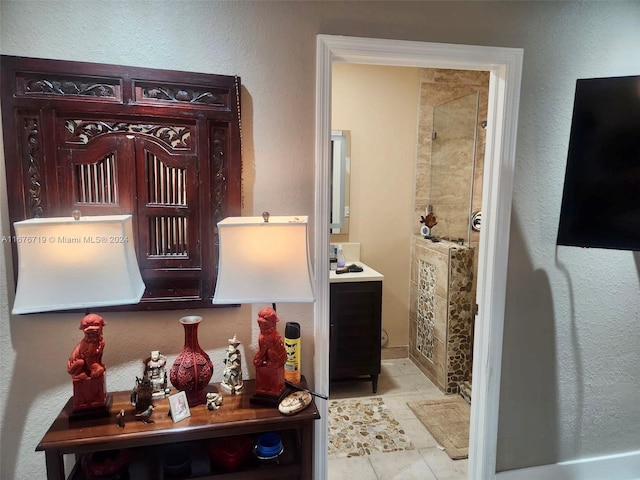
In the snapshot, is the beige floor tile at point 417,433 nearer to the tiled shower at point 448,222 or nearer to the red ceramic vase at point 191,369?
the tiled shower at point 448,222

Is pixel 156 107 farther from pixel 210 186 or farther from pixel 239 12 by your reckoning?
pixel 239 12

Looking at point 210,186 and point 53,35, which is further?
point 210,186

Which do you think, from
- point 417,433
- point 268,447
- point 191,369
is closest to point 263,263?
point 191,369

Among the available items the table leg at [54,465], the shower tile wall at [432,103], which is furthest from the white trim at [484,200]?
the shower tile wall at [432,103]

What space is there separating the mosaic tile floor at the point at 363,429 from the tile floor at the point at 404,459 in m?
0.04

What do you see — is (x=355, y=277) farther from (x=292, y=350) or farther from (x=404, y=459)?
(x=292, y=350)

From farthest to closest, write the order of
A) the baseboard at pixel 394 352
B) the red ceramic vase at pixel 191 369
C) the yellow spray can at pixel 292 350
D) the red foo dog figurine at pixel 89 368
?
the baseboard at pixel 394 352 → the yellow spray can at pixel 292 350 → the red ceramic vase at pixel 191 369 → the red foo dog figurine at pixel 89 368

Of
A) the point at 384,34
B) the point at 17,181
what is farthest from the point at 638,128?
the point at 17,181

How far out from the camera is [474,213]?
113 inches

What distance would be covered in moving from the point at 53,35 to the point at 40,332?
1.11m

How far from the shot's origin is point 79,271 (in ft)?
3.91

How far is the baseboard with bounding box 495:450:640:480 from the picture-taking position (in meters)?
1.94

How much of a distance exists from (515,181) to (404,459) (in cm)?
173

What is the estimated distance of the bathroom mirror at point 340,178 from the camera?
123 inches
